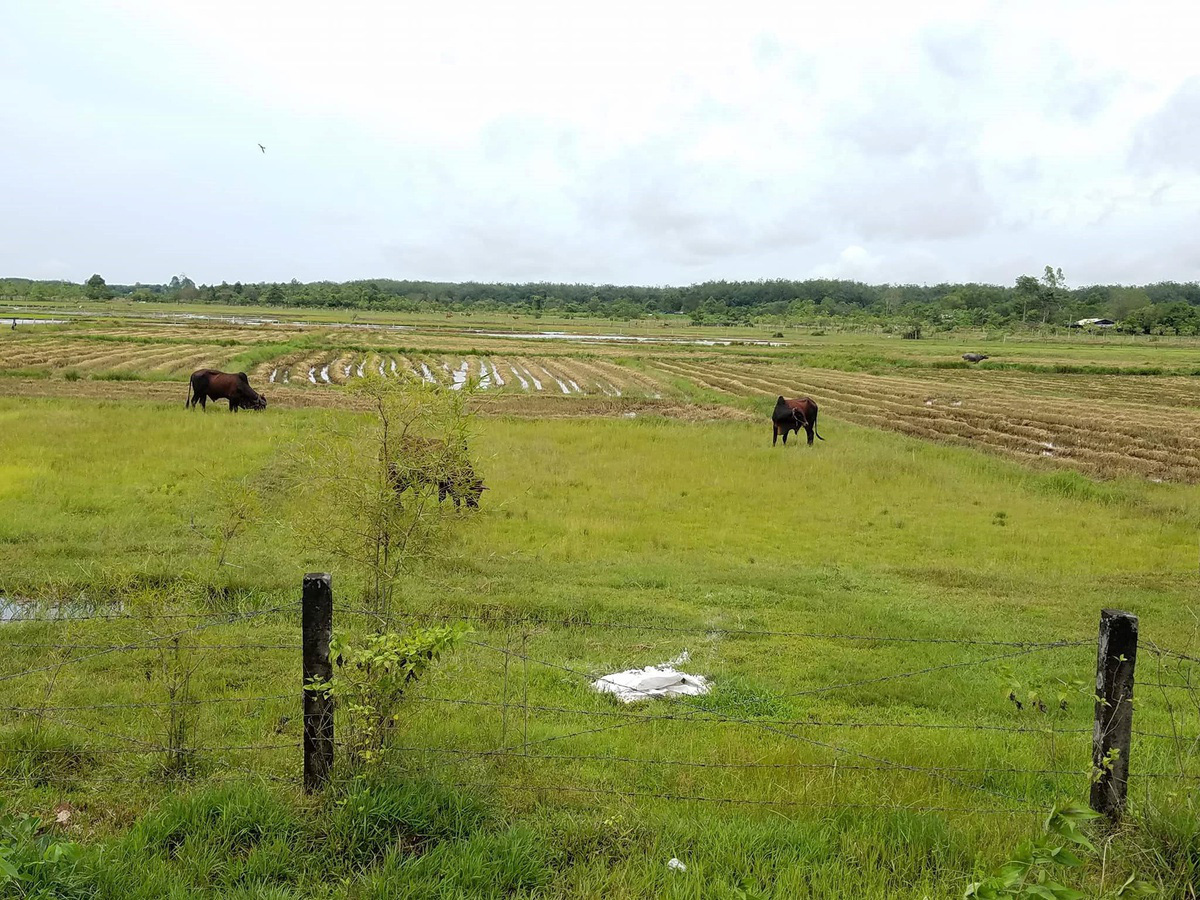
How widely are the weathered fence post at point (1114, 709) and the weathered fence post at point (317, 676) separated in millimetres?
3956

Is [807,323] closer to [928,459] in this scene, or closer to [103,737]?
[928,459]

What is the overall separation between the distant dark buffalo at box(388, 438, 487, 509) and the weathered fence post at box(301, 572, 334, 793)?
5.09ft

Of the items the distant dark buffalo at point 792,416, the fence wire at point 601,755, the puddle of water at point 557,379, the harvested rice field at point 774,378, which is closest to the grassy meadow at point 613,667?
the fence wire at point 601,755

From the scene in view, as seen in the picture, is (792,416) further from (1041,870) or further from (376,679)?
(1041,870)

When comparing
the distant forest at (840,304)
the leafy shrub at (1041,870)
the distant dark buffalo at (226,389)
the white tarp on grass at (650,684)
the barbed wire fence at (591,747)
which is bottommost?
the white tarp on grass at (650,684)

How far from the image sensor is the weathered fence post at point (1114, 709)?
3928 millimetres

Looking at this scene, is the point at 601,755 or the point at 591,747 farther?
the point at 591,747

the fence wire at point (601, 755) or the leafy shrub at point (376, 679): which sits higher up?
the leafy shrub at point (376, 679)

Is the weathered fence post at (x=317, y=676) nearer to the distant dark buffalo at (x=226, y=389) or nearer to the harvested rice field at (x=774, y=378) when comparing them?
the harvested rice field at (x=774, y=378)

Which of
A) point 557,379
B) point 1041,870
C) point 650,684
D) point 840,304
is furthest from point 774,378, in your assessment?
point 840,304

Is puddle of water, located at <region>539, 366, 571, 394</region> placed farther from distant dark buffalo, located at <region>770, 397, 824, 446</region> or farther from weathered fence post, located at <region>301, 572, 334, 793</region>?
weathered fence post, located at <region>301, 572, 334, 793</region>

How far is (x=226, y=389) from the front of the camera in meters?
24.2

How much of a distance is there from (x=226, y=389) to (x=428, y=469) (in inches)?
835

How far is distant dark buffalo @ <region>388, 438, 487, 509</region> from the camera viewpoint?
5.68m
